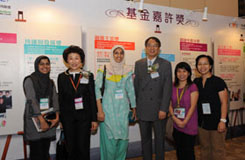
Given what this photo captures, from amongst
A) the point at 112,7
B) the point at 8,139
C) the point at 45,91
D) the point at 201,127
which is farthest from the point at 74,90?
the point at 112,7

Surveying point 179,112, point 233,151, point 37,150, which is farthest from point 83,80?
point 233,151

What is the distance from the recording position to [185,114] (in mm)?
2535

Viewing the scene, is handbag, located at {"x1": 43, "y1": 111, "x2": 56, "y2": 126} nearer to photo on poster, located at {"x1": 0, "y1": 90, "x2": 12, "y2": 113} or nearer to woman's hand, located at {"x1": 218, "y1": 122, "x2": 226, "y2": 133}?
photo on poster, located at {"x1": 0, "y1": 90, "x2": 12, "y2": 113}

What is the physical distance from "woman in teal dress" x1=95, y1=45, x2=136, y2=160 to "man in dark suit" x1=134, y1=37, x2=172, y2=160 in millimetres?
223

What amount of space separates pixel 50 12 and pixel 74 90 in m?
1.49

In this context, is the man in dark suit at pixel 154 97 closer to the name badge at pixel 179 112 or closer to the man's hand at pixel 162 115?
the man's hand at pixel 162 115

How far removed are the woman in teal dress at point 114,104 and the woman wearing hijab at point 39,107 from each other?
0.59m

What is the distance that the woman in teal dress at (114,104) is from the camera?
264 centimetres

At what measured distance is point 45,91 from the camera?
8.13 feet

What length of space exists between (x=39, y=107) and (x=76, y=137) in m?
0.56

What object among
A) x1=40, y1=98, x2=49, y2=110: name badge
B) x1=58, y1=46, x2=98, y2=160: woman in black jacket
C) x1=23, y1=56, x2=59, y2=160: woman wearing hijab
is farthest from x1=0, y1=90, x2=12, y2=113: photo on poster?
x1=58, y1=46, x2=98, y2=160: woman in black jacket

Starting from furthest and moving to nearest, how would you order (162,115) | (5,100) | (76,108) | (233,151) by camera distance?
(233,151) < (5,100) < (162,115) < (76,108)

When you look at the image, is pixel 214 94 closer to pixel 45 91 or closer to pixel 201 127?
pixel 201 127

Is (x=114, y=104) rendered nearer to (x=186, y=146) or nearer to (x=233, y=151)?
(x=186, y=146)
